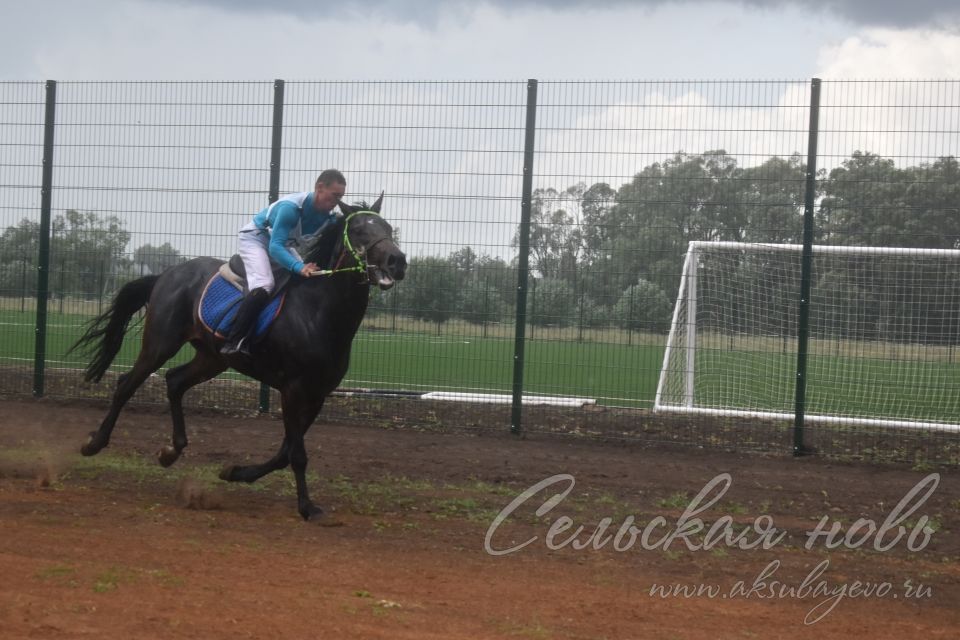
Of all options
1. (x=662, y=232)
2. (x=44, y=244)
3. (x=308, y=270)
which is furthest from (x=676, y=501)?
(x=44, y=244)

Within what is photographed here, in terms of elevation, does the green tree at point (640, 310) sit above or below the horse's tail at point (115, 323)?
above

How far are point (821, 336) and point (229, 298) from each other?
7126mm

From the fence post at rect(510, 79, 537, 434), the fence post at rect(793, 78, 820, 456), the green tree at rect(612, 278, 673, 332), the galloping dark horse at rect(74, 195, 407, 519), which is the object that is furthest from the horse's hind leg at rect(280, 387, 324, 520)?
the fence post at rect(793, 78, 820, 456)

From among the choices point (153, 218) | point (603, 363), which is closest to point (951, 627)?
point (603, 363)

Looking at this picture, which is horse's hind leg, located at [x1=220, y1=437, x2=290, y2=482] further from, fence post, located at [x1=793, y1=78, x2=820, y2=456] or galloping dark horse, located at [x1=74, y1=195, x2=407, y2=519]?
fence post, located at [x1=793, y1=78, x2=820, y2=456]

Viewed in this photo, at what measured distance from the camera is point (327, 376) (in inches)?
334

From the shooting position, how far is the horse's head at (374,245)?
7.83m

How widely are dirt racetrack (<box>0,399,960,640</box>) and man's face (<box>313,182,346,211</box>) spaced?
230 centimetres

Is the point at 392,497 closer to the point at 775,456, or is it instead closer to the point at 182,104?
the point at 775,456

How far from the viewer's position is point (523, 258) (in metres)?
12.4

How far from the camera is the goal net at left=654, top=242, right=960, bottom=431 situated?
41.7 feet

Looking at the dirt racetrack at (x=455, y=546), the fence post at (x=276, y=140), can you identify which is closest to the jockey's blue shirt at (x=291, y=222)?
the dirt racetrack at (x=455, y=546)

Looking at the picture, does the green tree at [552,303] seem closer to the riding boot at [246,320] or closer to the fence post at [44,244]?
the riding boot at [246,320]

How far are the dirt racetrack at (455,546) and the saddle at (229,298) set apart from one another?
50.1 inches
